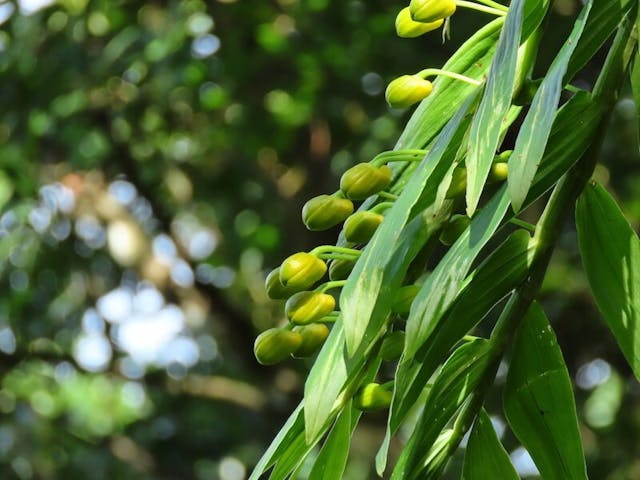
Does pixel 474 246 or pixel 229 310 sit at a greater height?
pixel 474 246

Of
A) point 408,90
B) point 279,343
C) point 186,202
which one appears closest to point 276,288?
point 279,343

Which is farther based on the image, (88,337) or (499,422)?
(88,337)

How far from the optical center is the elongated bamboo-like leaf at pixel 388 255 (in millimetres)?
589

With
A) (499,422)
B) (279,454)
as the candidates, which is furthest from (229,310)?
(279,454)

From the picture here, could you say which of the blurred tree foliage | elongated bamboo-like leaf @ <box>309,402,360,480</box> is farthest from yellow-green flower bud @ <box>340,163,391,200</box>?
the blurred tree foliage

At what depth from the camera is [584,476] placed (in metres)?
0.69

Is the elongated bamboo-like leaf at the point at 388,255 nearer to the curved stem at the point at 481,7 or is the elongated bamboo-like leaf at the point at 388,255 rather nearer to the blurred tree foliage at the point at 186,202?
the curved stem at the point at 481,7

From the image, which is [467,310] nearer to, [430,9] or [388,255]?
[388,255]

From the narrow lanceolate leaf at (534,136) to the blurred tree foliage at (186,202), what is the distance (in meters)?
2.02

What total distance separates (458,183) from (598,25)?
11 centimetres

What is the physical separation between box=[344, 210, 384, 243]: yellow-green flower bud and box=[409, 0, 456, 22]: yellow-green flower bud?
0.12m

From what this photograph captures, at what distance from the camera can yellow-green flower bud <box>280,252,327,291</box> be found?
693 millimetres

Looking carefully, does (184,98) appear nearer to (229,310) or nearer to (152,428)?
(229,310)

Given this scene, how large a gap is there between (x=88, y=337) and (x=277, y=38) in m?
1.50
